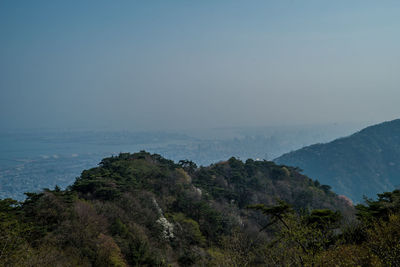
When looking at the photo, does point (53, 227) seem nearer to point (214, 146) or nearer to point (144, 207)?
point (144, 207)

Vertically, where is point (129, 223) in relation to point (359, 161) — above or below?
above

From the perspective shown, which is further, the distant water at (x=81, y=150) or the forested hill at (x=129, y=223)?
the distant water at (x=81, y=150)

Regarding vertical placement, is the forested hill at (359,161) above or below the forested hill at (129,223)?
below

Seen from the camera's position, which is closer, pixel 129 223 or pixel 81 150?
pixel 129 223

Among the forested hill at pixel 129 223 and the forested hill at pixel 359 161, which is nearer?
the forested hill at pixel 129 223

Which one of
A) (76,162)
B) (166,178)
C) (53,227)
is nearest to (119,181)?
(166,178)
